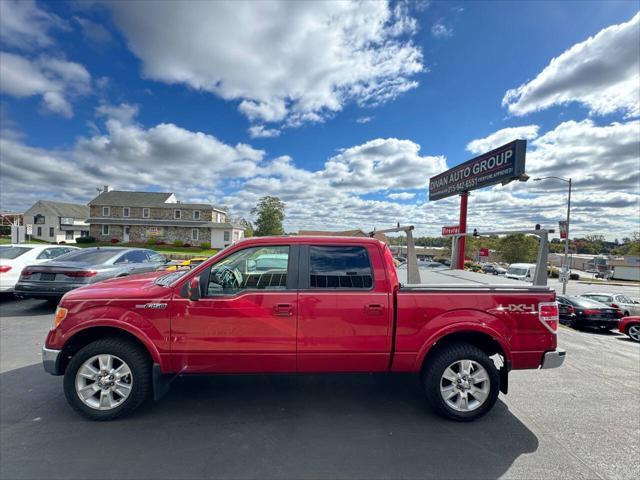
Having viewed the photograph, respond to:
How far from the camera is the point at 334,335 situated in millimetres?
3115

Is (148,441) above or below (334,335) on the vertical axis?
below

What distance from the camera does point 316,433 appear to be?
9.56 ft

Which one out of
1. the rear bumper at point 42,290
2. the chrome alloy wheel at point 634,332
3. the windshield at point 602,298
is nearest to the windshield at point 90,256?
the rear bumper at point 42,290

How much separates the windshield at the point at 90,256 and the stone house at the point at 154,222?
33378 millimetres

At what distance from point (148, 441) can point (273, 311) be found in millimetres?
1583

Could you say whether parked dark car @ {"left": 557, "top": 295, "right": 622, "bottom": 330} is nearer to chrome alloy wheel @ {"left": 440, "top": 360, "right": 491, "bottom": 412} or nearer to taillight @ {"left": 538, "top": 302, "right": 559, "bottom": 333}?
taillight @ {"left": 538, "top": 302, "right": 559, "bottom": 333}

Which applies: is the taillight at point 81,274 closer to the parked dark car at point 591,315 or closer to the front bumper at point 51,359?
the front bumper at point 51,359

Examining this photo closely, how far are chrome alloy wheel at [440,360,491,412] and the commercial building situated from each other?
63046 millimetres

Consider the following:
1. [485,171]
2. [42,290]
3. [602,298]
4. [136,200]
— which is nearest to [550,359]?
[42,290]

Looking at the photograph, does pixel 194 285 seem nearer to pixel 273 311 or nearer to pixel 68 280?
pixel 273 311

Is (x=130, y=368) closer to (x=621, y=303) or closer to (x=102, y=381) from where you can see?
(x=102, y=381)

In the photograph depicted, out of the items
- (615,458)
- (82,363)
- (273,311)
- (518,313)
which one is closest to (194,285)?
(273,311)

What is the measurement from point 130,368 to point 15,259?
7.87 m

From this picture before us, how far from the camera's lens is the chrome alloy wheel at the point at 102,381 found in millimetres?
3049
